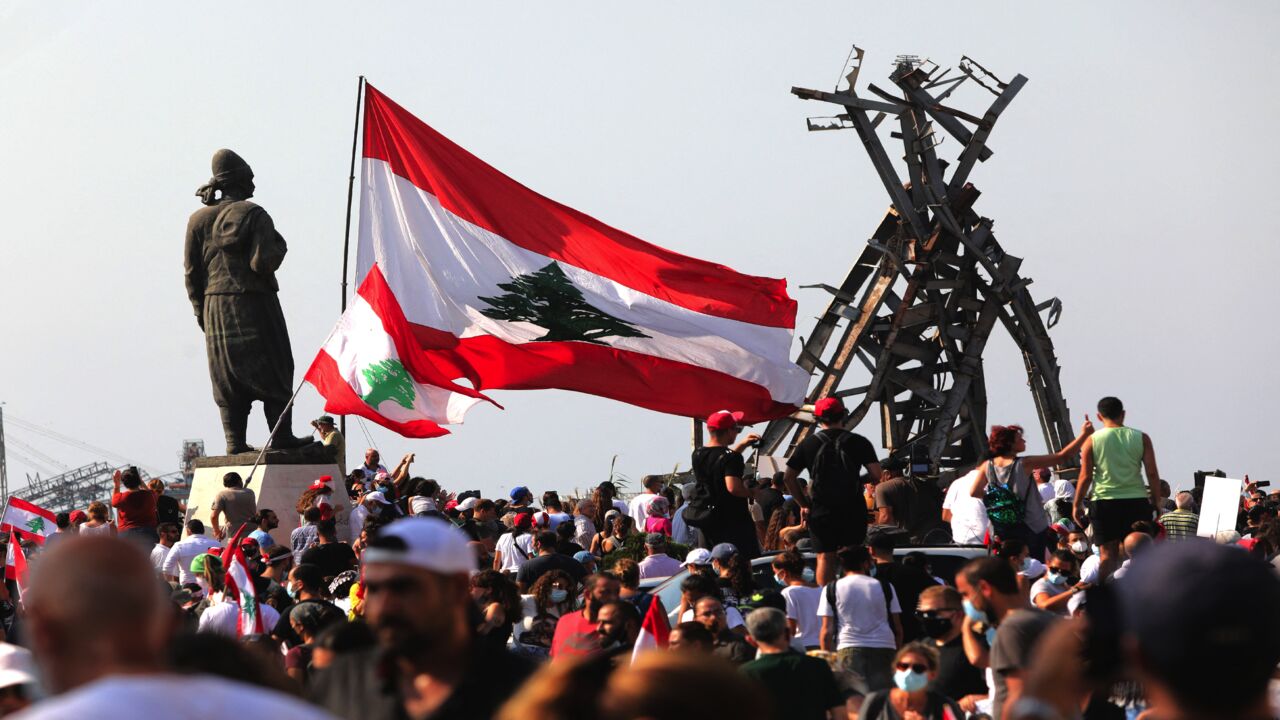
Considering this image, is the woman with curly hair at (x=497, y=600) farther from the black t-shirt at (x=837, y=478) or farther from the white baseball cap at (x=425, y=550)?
the white baseball cap at (x=425, y=550)

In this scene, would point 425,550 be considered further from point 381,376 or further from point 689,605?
point 381,376

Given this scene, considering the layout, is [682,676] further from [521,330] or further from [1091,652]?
[521,330]

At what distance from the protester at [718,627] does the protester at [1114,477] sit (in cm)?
353

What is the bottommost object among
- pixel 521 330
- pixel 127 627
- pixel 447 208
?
pixel 127 627

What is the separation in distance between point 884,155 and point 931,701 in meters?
18.2

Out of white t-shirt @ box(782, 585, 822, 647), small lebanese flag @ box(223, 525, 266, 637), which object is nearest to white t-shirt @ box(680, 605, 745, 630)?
white t-shirt @ box(782, 585, 822, 647)

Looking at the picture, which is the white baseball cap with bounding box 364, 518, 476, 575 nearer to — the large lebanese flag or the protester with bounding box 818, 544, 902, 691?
the protester with bounding box 818, 544, 902, 691

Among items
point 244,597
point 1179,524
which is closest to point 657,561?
point 244,597

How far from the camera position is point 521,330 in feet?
55.2

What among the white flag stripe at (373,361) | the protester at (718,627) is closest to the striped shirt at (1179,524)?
the white flag stripe at (373,361)

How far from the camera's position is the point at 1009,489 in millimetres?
12055

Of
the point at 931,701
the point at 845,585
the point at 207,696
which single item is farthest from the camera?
the point at 845,585

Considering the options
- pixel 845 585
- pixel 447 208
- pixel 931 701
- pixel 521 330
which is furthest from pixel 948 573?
pixel 447 208

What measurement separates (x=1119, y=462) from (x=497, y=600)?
4.19m
